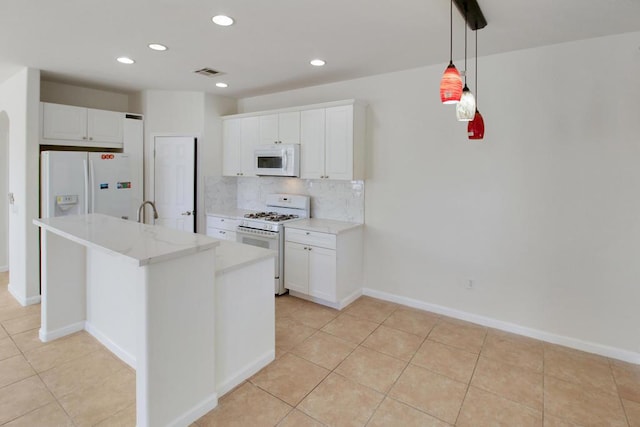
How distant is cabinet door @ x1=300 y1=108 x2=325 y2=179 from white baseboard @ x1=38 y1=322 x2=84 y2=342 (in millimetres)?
2773

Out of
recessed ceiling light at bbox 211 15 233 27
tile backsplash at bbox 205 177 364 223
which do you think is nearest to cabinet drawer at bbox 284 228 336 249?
tile backsplash at bbox 205 177 364 223

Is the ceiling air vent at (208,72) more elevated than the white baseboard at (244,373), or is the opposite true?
the ceiling air vent at (208,72)

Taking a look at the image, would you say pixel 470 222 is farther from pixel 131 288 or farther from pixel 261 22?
pixel 131 288

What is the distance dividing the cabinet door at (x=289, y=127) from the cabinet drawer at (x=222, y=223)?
125cm

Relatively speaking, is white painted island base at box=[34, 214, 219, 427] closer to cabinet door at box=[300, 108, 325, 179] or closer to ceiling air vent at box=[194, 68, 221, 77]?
ceiling air vent at box=[194, 68, 221, 77]

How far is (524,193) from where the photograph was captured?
320 centimetres

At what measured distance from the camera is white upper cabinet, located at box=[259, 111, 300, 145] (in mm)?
4355

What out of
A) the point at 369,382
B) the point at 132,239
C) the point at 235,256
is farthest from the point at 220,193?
the point at 369,382

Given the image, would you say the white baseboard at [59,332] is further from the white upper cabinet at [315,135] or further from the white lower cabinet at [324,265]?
the white upper cabinet at [315,135]

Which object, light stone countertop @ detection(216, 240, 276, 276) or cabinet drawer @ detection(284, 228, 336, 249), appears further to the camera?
cabinet drawer @ detection(284, 228, 336, 249)

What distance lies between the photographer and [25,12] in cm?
248

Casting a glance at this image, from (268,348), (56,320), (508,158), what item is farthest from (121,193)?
(508,158)

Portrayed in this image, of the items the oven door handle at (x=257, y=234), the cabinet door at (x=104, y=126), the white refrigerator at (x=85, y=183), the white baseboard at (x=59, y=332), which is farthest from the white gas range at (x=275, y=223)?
the cabinet door at (x=104, y=126)

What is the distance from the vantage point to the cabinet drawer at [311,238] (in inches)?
150
